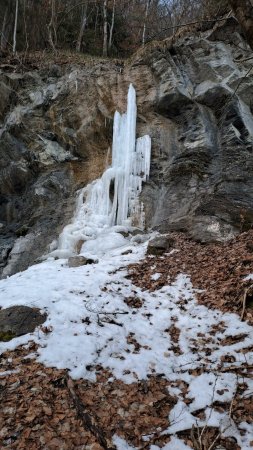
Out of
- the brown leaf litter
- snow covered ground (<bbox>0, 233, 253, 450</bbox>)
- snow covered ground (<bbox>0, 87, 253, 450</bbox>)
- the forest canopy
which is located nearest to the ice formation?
the brown leaf litter

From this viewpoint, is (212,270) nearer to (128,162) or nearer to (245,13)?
(245,13)

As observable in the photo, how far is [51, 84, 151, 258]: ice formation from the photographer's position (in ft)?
39.2

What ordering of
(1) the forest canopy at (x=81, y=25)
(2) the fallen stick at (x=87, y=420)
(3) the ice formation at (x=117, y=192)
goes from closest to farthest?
1. (2) the fallen stick at (x=87, y=420)
2. (3) the ice formation at (x=117, y=192)
3. (1) the forest canopy at (x=81, y=25)

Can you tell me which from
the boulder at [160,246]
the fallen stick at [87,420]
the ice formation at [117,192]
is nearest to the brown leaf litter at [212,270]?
the boulder at [160,246]

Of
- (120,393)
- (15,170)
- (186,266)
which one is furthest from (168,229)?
(15,170)

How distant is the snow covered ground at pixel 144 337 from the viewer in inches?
142

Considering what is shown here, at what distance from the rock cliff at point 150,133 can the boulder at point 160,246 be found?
895 millimetres

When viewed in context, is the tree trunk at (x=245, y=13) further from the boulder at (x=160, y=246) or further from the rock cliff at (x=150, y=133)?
the rock cliff at (x=150, y=133)

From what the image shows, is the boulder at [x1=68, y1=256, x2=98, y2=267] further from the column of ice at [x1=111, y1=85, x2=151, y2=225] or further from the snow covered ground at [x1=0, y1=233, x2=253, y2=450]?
the column of ice at [x1=111, y1=85, x2=151, y2=225]

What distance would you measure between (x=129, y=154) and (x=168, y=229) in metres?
3.96

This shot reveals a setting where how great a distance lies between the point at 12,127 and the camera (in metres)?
15.7

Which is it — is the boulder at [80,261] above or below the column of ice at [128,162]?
below

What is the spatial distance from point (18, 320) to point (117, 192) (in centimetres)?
817

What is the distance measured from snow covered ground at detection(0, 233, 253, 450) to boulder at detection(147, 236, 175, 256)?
2037mm
